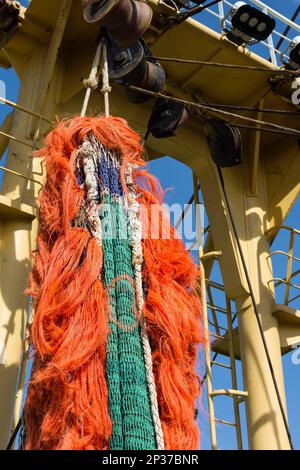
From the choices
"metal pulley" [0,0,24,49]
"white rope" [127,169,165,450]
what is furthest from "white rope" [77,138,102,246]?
"metal pulley" [0,0,24,49]

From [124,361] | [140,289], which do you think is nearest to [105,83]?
[140,289]

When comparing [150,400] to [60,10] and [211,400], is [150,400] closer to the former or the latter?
[211,400]

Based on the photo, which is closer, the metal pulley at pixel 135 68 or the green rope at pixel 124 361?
the green rope at pixel 124 361

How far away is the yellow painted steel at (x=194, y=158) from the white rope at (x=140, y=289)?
5.15ft

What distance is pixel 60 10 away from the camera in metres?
7.22

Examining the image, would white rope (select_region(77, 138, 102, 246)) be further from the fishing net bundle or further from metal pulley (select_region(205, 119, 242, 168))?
metal pulley (select_region(205, 119, 242, 168))

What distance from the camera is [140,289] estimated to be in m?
4.43

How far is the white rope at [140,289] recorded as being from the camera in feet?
12.8

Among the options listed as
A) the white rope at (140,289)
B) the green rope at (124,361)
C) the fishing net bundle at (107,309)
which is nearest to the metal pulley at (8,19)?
the fishing net bundle at (107,309)

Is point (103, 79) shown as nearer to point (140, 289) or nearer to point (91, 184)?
point (91, 184)

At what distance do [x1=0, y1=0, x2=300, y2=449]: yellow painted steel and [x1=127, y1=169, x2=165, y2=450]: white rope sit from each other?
157 cm

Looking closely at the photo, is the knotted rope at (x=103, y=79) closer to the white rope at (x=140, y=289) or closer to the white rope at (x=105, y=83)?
the white rope at (x=105, y=83)

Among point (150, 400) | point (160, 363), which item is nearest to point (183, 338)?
point (160, 363)

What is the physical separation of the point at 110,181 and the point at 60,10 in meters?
2.99
